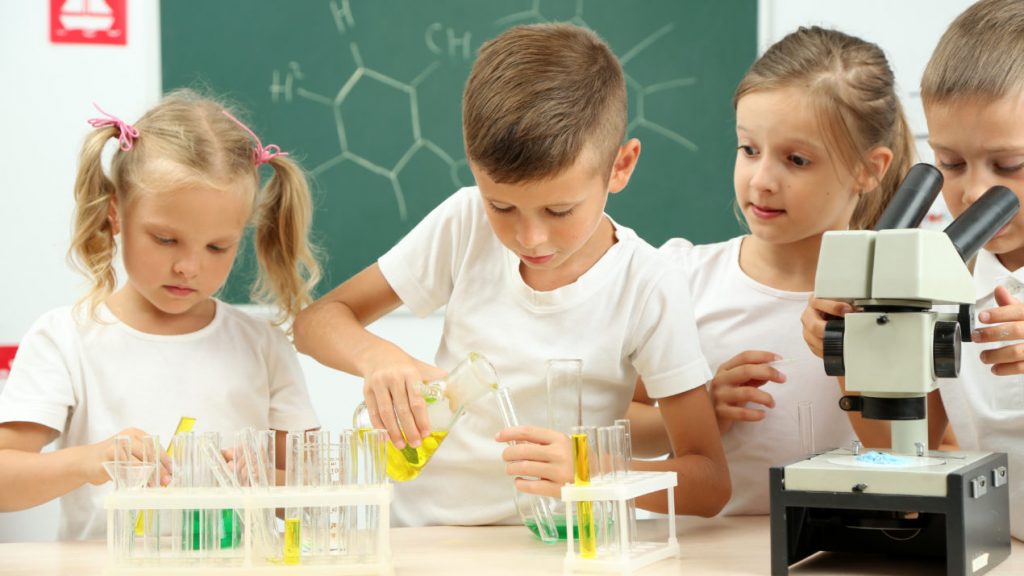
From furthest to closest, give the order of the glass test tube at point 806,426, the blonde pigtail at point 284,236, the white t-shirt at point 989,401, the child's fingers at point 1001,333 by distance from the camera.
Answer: the blonde pigtail at point 284,236 → the white t-shirt at point 989,401 → the glass test tube at point 806,426 → the child's fingers at point 1001,333

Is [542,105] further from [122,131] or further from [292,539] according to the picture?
[122,131]

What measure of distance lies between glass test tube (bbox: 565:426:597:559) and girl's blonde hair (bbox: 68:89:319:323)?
0.72 metres

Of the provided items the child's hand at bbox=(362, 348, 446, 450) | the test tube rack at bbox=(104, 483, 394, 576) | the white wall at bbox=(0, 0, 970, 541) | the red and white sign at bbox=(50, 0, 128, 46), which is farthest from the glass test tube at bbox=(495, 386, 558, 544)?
the red and white sign at bbox=(50, 0, 128, 46)

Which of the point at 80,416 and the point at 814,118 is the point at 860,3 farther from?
the point at 80,416

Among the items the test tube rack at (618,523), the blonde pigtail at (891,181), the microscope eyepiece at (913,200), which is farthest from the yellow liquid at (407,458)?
the blonde pigtail at (891,181)

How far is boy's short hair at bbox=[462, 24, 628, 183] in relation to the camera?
124 cm

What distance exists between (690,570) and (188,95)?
1103 millimetres

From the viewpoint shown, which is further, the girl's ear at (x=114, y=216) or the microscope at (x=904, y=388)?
the girl's ear at (x=114, y=216)

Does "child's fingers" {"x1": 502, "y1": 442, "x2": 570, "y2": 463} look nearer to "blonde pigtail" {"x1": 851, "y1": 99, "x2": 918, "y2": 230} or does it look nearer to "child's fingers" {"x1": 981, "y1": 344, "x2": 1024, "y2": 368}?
"child's fingers" {"x1": 981, "y1": 344, "x2": 1024, "y2": 368}

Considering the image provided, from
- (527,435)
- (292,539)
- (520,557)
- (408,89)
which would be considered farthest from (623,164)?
(408,89)

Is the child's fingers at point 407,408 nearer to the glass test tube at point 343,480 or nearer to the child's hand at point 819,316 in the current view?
the glass test tube at point 343,480

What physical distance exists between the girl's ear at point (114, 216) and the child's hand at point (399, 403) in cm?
62

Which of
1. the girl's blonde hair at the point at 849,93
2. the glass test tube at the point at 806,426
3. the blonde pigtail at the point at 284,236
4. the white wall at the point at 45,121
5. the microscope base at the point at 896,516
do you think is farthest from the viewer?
the white wall at the point at 45,121

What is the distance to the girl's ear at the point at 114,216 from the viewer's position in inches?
62.8
